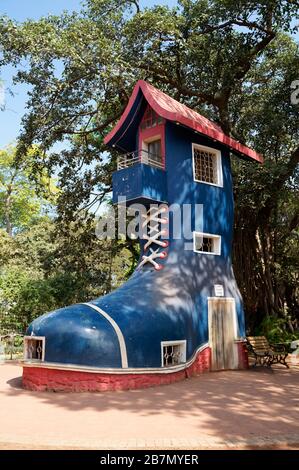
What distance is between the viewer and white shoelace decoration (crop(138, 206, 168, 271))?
13656mm

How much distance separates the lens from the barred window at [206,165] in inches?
591

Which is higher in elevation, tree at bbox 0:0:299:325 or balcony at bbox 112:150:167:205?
tree at bbox 0:0:299:325

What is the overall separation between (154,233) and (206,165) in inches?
125

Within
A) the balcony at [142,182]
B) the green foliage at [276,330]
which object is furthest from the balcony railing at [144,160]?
the green foliage at [276,330]

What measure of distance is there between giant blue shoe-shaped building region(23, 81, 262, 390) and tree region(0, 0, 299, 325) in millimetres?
2820

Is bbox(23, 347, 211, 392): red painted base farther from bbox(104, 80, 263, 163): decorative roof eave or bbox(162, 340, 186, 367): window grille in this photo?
bbox(104, 80, 263, 163): decorative roof eave

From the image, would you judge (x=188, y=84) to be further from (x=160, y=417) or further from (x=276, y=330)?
(x=160, y=417)

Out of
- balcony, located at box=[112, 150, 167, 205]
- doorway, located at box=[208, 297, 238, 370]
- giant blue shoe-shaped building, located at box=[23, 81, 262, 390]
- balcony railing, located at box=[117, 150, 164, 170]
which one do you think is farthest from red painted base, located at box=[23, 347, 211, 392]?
balcony railing, located at box=[117, 150, 164, 170]

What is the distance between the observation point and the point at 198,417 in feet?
25.6

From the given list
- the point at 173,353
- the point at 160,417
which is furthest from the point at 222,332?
the point at 160,417

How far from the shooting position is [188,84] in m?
19.6

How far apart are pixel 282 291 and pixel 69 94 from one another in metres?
13.5

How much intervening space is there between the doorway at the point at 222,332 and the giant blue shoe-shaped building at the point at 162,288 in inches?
1.2
